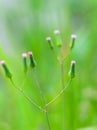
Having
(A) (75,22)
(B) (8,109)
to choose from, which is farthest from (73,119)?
(A) (75,22)

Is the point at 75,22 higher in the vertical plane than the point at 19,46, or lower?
lower

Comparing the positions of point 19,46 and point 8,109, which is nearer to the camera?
point 8,109

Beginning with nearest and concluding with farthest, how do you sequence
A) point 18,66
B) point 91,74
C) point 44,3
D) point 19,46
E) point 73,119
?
point 73,119 < point 18,66 < point 91,74 < point 19,46 < point 44,3

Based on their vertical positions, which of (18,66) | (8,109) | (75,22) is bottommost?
(75,22)

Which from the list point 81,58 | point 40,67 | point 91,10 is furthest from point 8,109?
point 91,10

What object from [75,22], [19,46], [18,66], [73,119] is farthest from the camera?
[75,22]

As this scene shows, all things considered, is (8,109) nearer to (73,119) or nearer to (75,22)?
(73,119)
